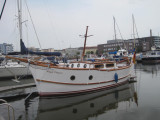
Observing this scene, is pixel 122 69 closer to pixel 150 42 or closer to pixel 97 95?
pixel 97 95

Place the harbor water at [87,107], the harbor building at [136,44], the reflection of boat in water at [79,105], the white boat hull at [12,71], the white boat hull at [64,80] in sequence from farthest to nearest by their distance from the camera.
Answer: the harbor building at [136,44] → the white boat hull at [12,71] → the white boat hull at [64,80] → the reflection of boat in water at [79,105] → the harbor water at [87,107]

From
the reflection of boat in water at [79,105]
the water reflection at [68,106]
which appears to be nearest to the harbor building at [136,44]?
the reflection of boat in water at [79,105]

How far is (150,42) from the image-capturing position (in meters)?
106

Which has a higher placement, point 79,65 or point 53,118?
point 79,65

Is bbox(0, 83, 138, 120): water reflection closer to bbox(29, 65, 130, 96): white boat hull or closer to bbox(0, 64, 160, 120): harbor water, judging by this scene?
bbox(0, 64, 160, 120): harbor water

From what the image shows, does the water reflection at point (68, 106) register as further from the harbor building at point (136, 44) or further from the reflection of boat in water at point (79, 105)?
the harbor building at point (136, 44)

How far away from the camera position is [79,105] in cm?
1082

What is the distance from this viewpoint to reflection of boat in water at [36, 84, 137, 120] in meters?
9.27

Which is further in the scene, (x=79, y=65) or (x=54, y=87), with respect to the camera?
(x=79, y=65)

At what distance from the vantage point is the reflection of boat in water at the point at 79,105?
9273 millimetres

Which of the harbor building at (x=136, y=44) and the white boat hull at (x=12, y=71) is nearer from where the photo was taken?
the white boat hull at (x=12, y=71)

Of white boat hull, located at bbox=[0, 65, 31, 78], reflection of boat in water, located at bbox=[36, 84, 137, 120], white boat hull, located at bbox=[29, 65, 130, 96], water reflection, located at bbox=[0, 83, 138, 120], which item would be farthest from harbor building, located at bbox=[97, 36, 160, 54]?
water reflection, located at bbox=[0, 83, 138, 120]

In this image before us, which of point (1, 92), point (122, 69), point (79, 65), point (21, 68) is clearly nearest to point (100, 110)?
point (79, 65)

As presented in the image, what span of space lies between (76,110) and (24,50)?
22.3ft
